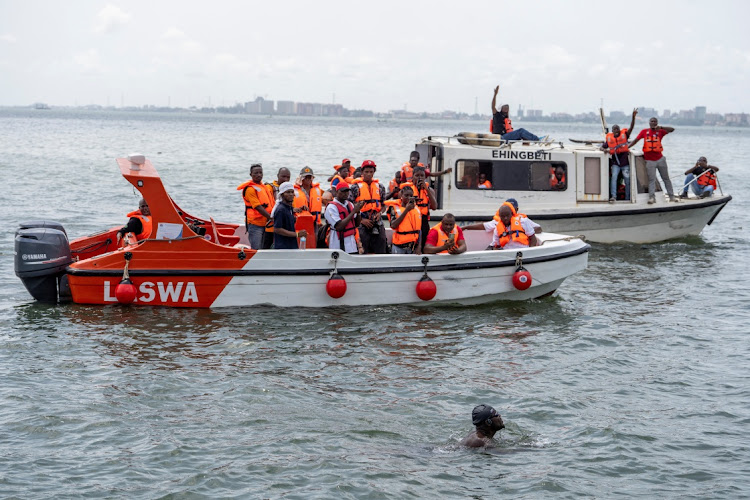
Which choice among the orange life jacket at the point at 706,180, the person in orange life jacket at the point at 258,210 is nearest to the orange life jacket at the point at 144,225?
the person in orange life jacket at the point at 258,210

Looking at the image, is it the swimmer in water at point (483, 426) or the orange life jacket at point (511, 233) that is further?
the orange life jacket at point (511, 233)

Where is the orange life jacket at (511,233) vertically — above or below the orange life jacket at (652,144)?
below

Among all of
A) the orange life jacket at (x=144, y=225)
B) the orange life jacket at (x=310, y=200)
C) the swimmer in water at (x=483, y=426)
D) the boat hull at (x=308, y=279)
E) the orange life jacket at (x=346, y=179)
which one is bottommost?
the swimmer in water at (x=483, y=426)

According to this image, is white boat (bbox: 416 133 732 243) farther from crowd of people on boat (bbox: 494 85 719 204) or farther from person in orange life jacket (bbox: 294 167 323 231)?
person in orange life jacket (bbox: 294 167 323 231)

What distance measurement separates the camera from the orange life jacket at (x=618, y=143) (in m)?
17.6

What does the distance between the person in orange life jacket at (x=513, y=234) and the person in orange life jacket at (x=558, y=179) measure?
474cm

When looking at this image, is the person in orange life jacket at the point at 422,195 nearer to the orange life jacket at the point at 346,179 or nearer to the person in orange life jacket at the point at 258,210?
the orange life jacket at the point at 346,179

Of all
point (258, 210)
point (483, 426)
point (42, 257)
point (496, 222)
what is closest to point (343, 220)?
point (258, 210)

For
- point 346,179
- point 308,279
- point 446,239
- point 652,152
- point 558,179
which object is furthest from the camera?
point 652,152

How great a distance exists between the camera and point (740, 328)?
12.5m

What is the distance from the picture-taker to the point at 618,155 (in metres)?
17.9

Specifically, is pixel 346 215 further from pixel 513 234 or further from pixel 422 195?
pixel 513 234

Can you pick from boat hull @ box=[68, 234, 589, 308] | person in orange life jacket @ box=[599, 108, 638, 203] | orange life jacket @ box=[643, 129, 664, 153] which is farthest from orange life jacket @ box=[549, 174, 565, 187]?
boat hull @ box=[68, 234, 589, 308]

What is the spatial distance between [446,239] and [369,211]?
1244 millimetres
